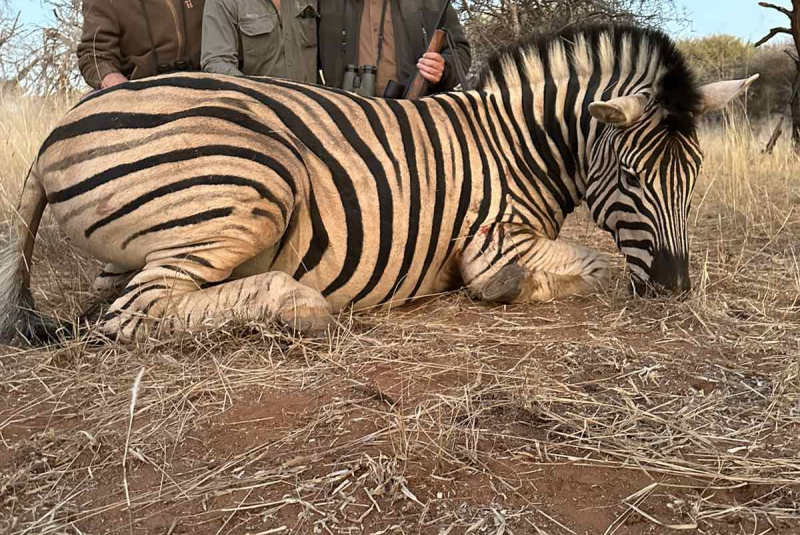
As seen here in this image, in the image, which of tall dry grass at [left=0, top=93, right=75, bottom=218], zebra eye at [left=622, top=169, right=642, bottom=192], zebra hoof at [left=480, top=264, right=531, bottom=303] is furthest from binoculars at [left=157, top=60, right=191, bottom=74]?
zebra eye at [left=622, top=169, right=642, bottom=192]

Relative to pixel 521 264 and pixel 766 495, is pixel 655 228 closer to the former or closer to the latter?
pixel 521 264

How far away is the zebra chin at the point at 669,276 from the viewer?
9.91 ft

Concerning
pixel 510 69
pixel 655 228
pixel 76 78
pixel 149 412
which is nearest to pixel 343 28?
pixel 510 69

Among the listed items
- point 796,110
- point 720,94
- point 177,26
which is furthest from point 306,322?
point 796,110

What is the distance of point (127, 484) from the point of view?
1596mm

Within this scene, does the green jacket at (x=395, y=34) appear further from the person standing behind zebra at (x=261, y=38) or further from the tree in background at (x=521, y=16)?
the tree in background at (x=521, y=16)

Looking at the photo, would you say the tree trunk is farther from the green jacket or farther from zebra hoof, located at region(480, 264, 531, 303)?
zebra hoof, located at region(480, 264, 531, 303)

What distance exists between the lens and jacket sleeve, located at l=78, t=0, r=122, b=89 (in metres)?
4.46

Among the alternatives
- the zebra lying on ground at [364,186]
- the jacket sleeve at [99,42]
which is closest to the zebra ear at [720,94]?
the zebra lying on ground at [364,186]

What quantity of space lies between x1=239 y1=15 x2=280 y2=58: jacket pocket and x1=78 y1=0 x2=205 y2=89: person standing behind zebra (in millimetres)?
415

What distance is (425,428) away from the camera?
1.83 metres

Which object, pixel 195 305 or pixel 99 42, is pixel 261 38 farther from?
pixel 195 305

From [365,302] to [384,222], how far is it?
385 mm

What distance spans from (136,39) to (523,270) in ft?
10.6
